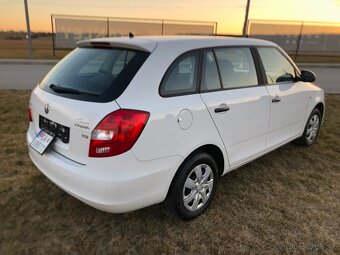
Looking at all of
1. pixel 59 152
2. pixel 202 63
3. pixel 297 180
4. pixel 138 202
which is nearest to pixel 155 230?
pixel 138 202

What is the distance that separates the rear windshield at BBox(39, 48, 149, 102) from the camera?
7.80 feet

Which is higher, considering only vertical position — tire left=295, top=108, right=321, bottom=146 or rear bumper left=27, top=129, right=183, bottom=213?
rear bumper left=27, top=129, right=183, bottom=213

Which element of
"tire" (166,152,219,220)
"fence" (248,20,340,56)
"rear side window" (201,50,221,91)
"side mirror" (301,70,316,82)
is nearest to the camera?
"tire" (166,152,219,220)

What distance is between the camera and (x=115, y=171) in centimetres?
229

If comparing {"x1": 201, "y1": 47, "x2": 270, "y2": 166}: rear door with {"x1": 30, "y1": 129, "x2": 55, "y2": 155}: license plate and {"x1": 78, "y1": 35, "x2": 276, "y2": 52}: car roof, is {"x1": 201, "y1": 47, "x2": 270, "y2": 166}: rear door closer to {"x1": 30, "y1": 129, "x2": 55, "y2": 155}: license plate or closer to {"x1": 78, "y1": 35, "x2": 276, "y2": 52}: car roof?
{"x1": 78, "y1": 35, "x2": 276, "y2": 52}: car roof

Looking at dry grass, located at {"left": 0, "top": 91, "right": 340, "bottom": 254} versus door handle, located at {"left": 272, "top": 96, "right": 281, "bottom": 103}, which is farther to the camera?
door handle, located at {"left": 272, "top": 96, "right": 281, "bottom": 103}

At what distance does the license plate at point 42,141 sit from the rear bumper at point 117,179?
114mm

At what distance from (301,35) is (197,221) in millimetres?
22546

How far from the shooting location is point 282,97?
12.4 ft

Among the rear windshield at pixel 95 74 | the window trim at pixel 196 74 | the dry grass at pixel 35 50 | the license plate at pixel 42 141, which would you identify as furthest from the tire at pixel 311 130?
the dry grass at pixel 35 50

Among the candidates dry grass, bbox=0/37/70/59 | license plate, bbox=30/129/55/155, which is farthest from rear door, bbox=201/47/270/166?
dry grass, bbox=0/37/70/59

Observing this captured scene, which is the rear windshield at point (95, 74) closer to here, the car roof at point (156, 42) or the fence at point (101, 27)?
the car roof at point (156, 42)

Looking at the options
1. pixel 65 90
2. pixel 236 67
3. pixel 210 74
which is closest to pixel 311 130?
pixel 236 67

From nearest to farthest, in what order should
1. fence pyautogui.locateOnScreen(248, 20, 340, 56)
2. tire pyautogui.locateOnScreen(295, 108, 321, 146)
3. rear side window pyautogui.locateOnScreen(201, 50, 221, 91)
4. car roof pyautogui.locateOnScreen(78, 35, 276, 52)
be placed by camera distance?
car roof pyautogui.locateOnScreen(78, 35, 276, 52) < rear side window pyautogui.locateOnScreen(201, 50, 221, 91) < tire pyautogui.locateOnScreen(295, 108, 321, 146) < fence pyautogui.locateOnScreen(248, 20, 340, 56)
